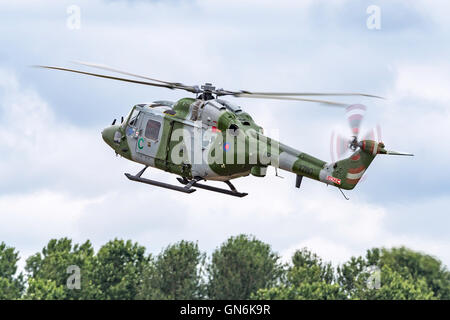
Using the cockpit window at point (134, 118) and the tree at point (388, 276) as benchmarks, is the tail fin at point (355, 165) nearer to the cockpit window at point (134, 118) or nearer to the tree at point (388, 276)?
the cockpit window at point (134, 118)

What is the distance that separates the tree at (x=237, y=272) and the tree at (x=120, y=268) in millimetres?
9989

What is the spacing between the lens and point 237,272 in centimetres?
13400

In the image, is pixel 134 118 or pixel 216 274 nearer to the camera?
pixel 134 118

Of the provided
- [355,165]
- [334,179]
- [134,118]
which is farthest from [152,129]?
[355,165]

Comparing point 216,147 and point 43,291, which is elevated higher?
point 43,291

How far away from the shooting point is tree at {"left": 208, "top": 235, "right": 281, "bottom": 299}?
132 metres

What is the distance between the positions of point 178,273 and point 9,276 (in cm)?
2533

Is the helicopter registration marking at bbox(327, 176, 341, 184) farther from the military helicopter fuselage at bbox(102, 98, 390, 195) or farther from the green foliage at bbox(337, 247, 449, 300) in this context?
the green foliage at bbox(337, 247, 449, 300)

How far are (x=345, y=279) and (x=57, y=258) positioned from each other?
36.5 m

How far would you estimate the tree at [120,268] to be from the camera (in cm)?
13762

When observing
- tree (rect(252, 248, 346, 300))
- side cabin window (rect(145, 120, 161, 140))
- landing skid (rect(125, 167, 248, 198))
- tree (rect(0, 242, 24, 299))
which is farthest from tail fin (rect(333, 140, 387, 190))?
tree (rect(0, 242, 24, 299))

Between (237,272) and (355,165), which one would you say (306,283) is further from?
(355,165)

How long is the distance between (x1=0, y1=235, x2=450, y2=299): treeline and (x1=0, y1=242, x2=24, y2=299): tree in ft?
0.42
